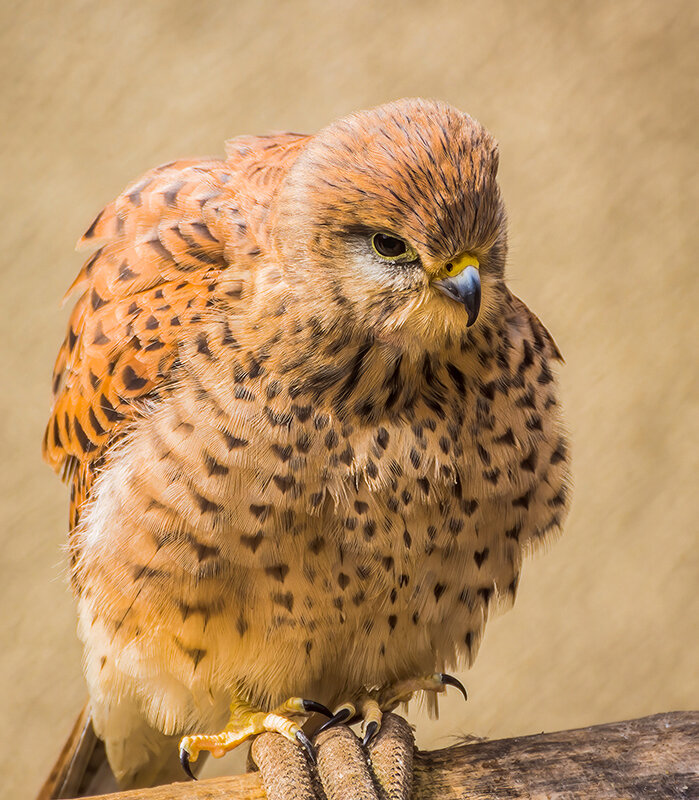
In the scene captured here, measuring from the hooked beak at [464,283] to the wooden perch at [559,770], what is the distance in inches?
26.3

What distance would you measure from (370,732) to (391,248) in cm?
77

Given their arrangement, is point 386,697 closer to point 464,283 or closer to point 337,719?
point 337,719

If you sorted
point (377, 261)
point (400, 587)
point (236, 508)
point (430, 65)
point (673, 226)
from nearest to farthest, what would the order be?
point (377, 261) < point (236, 508) < point (400, 587) < point (430, 65) < point (673, 226)

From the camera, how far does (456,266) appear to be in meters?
1.24

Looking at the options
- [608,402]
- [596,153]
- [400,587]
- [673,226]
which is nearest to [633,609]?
[608,402]

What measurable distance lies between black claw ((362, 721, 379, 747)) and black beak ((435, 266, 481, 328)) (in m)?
0.70

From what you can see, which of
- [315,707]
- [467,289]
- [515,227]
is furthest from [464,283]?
[515,227]

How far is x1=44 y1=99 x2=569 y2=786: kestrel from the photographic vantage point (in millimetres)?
1264

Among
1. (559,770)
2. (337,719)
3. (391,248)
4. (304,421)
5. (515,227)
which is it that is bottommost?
(559,770)

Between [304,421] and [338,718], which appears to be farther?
[338,718]

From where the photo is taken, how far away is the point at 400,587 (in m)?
1.49

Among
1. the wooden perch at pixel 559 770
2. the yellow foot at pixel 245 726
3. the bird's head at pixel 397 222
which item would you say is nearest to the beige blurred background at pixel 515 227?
the wooden perch at pixel 559 770

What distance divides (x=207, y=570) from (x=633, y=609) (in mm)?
1745

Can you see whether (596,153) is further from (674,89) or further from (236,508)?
(236,508)
